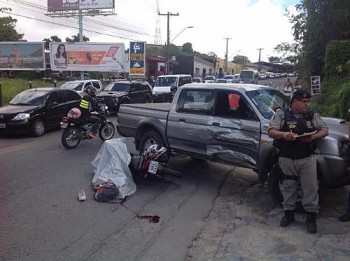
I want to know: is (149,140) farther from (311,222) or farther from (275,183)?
(311,222)

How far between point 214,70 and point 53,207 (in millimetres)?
86297

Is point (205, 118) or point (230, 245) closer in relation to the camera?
point (230, 245)

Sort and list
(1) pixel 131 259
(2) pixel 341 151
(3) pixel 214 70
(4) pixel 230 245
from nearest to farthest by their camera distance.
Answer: (1) pixel 131 259 < (4) pixel 230 245 < (2) pixel 341 151 < (3) pixel 214 70

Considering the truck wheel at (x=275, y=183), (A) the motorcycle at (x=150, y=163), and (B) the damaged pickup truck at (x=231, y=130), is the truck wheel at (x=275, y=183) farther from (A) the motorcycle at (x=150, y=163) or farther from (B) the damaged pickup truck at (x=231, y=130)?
(A) the motorcycle at (x=150, y=163)

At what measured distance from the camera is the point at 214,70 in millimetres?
90938

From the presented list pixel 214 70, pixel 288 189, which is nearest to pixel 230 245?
pixel 288 189

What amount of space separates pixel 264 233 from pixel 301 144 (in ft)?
4.05

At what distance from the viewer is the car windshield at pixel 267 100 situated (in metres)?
6.93

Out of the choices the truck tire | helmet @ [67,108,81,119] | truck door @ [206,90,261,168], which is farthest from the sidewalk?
helmet @ [67,108,81,119]

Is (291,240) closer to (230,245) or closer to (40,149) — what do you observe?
(230,245)

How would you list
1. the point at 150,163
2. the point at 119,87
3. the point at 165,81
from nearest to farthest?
1. the point at 150,163
2. the point at 119,87
3. the point at 165,81

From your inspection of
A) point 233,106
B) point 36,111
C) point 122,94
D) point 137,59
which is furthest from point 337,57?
point 137,59

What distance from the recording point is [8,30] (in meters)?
58.6

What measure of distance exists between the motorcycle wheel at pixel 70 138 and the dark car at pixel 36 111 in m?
2.48
